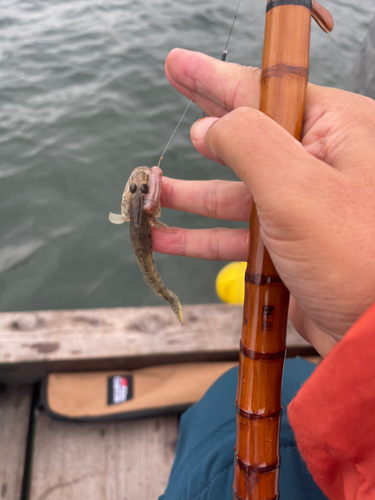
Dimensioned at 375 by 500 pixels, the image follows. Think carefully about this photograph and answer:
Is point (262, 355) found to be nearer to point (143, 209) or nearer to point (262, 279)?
point (262, 279)

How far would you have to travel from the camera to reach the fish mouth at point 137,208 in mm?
2412

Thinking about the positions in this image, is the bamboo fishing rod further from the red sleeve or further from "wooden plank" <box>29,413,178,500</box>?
"wooden plank" <box>29,413,178,500</box>

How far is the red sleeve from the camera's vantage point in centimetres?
105

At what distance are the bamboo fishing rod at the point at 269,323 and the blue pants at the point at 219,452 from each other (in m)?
0.33

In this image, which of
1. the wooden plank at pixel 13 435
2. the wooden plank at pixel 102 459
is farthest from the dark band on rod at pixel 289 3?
the wooden plank at pixel 13 435

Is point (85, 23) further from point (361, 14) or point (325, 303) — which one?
point (325, 303)

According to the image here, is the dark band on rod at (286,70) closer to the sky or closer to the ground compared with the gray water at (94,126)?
closer to the sky

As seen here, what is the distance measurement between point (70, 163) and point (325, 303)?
18.3 feet

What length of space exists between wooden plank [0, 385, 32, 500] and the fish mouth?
169cm

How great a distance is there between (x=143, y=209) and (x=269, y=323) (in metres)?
1.25

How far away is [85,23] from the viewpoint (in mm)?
9281

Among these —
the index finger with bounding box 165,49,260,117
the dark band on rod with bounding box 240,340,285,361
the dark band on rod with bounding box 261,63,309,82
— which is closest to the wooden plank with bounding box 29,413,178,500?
the dark band on rod with bounding box 240,340,285,361

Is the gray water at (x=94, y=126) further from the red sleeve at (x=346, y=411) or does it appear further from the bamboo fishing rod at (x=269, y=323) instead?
the red sleeve at (x=346, y=411)

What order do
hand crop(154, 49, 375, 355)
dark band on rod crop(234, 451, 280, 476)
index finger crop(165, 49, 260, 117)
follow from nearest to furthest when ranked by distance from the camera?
hand crop(154, 49, 375, 355), dark band on rod crop(234, 451, 280, 476), index finger crop(165, 49, 260, 117)
